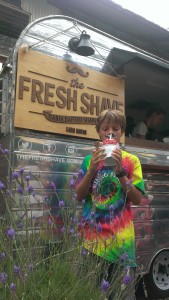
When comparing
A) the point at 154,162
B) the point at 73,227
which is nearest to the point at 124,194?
the point at 73,227

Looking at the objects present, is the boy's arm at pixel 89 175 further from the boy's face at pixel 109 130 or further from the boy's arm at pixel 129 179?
the boy's face at pixel 109 130

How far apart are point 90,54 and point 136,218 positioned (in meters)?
2.01

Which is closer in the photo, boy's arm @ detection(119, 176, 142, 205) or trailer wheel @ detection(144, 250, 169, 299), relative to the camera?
boy's arm @ detection(119, 176, 142, 205)

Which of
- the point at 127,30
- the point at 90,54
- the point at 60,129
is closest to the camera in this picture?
the point at 60,129

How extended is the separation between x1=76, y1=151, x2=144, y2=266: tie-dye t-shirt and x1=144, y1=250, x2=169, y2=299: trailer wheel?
2.23m

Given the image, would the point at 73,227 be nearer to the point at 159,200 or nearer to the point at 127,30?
the point at 159,200

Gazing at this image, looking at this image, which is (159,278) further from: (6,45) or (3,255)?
(6,45)

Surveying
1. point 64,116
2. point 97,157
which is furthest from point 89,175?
point 64,116

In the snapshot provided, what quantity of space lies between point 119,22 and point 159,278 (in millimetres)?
6127

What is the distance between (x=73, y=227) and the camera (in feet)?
6.79

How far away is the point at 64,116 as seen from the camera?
3.49 meters

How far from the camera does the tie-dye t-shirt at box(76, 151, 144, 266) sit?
199cm

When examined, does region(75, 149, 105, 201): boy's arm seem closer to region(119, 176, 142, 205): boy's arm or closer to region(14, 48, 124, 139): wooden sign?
region(119, 176, 142, 205): boy's arm

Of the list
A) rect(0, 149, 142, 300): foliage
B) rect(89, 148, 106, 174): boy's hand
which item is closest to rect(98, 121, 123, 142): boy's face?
rect(89, 148, 106, 174): boy's hand
